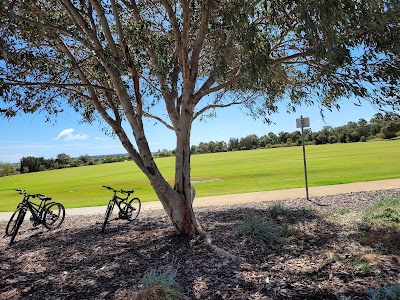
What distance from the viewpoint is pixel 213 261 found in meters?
5.40

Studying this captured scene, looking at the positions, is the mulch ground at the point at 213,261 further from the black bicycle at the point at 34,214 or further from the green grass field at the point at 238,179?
the green grass field at the point at 238,179

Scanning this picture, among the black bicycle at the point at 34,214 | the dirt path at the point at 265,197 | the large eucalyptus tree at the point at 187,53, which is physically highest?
the large eucalyptus tree at the point at 187,53

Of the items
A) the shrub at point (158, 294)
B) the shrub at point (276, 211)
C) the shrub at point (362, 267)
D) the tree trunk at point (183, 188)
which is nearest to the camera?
the shrub at point (158, 294)

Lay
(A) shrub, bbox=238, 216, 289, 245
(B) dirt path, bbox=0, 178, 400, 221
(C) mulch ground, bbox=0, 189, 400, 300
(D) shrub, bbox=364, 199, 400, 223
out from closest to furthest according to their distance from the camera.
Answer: (C) mulch ground, bbox=0, 189, 400, 300
(A) shrub, bbox=238, 216, 289, 245
(D) shrub, bbox=364, 199, 400, 223
(B) dirt path, bbox=0, 178, 400, 221

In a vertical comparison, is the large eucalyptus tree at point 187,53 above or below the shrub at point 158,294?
above

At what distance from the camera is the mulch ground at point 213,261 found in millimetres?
4379

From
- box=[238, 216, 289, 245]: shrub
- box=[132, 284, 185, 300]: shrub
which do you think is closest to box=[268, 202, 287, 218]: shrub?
box=[238, 216, 289, 245]: shrub

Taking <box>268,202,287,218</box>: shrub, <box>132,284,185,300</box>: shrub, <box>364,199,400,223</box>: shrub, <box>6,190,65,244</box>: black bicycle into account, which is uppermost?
<box>6,190,65,244</box>: black bicycle

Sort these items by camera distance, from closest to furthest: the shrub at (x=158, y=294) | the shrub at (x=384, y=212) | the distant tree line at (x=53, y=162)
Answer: the shrub at (x=158, y=294) → the shrub at (x=384, y=212) → the distant tree line at (x=53, y=162)

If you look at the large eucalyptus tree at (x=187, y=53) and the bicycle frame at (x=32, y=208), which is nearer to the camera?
the large eucalyptus tree at (x=187, y=53)

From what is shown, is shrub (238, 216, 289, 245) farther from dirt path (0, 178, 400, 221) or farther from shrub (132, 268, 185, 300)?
dirt path (0, 178, 400, 221)

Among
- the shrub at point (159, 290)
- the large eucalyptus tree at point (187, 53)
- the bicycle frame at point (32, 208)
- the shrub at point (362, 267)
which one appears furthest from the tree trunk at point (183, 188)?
the bicycle frame at point (32, 208)

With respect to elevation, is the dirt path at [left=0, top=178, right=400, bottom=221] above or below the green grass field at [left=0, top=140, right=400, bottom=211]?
above

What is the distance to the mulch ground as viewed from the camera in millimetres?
4379
